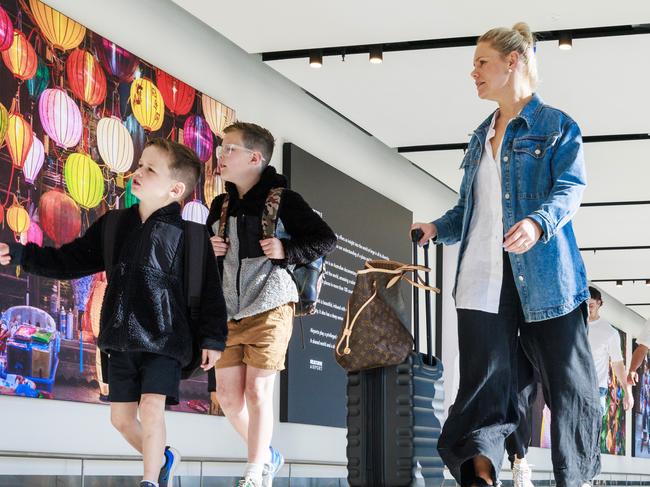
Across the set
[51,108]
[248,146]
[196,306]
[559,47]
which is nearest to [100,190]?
[51,108]

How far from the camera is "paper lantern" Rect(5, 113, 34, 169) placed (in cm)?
553

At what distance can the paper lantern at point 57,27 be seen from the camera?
5.80 m

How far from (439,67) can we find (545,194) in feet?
15.3

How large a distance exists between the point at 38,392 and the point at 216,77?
9.87 ft

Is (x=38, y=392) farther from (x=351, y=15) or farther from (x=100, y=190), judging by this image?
(x=351, y=15)

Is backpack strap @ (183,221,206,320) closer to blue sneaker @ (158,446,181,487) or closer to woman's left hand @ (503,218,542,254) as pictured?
blue sneaker @ (158,446,181,487)

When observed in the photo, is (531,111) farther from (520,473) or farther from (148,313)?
(520,473)

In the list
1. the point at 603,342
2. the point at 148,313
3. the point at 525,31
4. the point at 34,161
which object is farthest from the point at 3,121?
the point at 603,342

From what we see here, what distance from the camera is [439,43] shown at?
298 inches

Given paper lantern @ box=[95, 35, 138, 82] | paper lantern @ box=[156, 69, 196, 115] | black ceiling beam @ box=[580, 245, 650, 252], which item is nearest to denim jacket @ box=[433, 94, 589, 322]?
paper lantern @ box=[95, 35, 138, 82]

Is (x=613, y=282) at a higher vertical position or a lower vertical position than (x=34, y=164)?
higher

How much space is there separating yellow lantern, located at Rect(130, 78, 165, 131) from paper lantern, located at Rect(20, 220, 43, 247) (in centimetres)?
122

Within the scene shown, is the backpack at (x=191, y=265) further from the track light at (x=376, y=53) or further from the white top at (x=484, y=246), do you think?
the track light at (x=376, y=53)

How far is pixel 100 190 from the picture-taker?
6.27 metres
